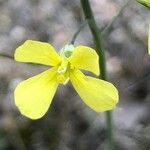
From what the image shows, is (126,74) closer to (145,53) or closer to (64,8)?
(145,53)

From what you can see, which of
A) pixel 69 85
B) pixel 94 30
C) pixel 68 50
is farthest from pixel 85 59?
pixel 69 85

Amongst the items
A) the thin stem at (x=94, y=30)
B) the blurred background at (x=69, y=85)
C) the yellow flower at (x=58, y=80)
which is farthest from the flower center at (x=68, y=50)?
the blurred background at (x=69, y=85)

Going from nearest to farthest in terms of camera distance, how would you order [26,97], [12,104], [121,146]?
[26,97] < [121,146] < [12,104]

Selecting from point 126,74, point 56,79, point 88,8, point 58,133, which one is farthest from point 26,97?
point 126,74

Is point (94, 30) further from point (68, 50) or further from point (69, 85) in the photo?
point (69, 85)

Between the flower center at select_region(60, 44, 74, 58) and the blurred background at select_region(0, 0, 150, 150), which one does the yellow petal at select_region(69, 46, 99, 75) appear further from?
the blurred background at select_region(0, 0, 150, 150)

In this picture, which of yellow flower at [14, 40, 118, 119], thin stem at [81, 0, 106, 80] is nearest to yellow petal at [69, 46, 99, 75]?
yellow flower at [14, 40, 118, 119]
